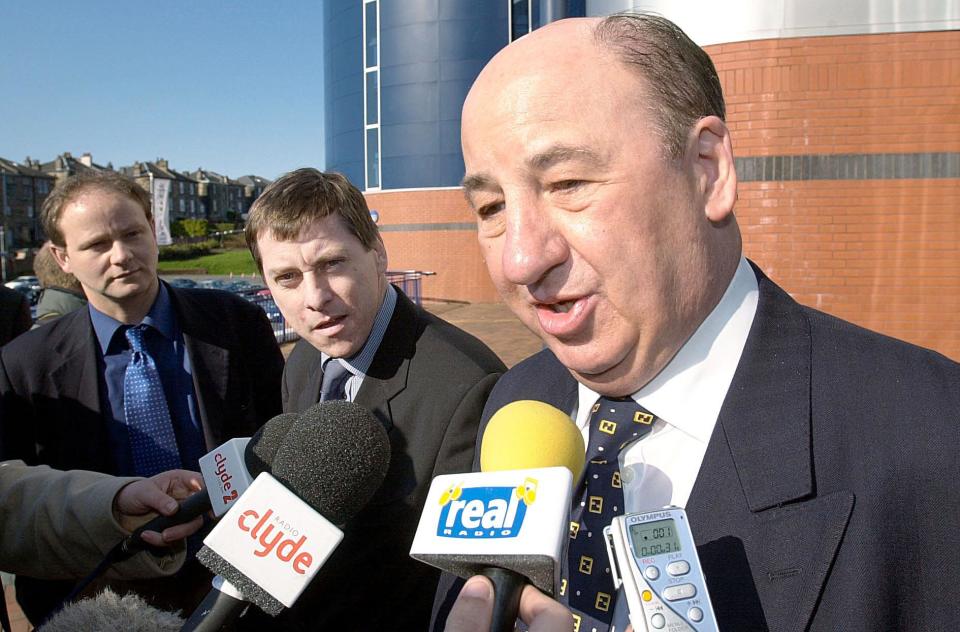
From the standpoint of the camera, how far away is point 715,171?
1.44 m

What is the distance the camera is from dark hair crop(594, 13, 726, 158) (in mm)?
1346

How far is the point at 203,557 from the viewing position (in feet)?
4.20

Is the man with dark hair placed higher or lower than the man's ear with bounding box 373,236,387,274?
lower

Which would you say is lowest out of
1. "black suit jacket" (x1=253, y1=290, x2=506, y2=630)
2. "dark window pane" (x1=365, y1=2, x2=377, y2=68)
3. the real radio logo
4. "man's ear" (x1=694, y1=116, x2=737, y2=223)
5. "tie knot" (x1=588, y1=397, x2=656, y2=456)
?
"black suit jacket" (x1=253, y1=290, x2=506, y2=630)

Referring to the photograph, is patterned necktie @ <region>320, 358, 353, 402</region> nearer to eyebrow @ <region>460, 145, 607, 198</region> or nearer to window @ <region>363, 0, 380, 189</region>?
eyebrow @ <region>460, 145, 607, 198</region>

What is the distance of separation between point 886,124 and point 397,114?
17.4m

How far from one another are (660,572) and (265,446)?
1.22 metres

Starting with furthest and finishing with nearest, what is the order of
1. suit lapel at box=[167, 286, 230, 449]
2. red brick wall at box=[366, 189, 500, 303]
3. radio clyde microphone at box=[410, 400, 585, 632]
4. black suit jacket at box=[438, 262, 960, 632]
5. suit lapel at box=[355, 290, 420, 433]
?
red brick wall at box=[366, 189, 500, 303] → suit lapel at box=[167, 286, 230, 449] → suit lapel at box=[355, 290, 420, 433] → black suit jacket at box=[438, 262, 960, 632] → radio clyde microphone at box=[410, 400, 585, 632]

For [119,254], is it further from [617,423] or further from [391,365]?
[617,423]

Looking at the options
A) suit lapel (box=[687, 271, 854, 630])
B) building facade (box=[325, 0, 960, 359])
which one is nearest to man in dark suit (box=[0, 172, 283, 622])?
suit lapel (box=[687, 271, 854, 630])

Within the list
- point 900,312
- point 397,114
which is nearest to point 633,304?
point 900,312

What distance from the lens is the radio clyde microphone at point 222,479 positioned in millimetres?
1774

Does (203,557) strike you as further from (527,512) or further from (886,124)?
(886,124)

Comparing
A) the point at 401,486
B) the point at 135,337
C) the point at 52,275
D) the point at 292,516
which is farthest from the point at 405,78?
the point at 292,516
